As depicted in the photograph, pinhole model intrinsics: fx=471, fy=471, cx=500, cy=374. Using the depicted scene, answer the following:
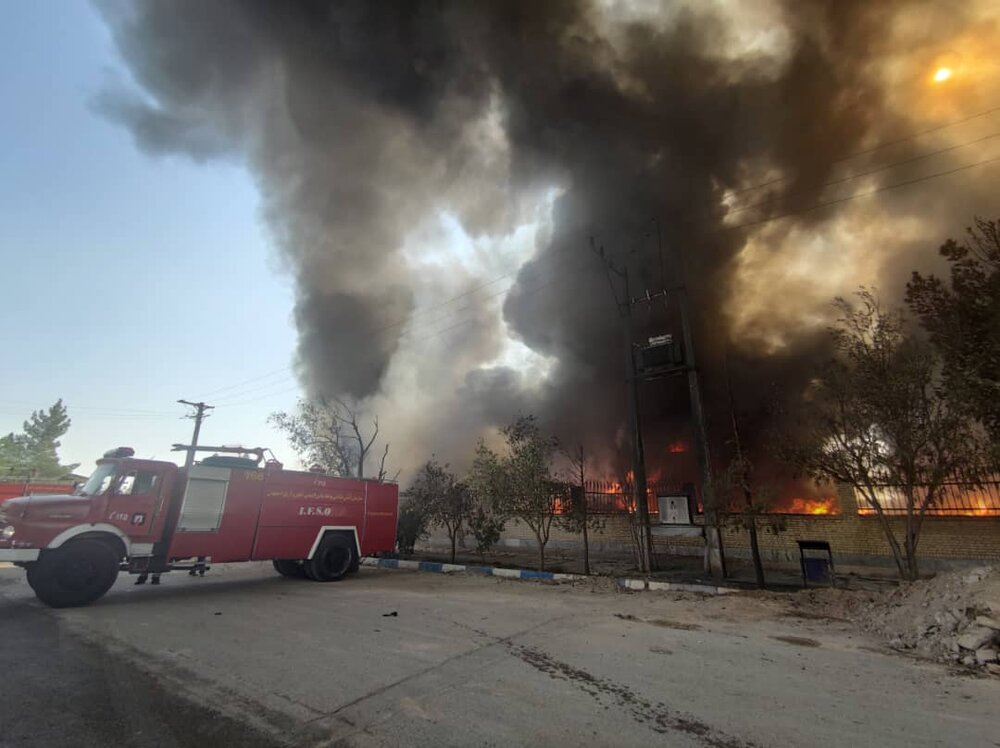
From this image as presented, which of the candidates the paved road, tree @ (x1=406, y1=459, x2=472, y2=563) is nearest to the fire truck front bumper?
the paved road

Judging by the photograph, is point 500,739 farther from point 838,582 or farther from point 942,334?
point 838,582

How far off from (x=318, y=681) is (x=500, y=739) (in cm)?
218

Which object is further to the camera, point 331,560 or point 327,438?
point 327,438

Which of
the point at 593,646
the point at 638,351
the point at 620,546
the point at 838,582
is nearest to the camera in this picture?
the point at 593,646

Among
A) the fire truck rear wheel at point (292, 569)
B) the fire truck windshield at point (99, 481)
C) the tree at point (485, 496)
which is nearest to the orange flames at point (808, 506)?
the tree at point (485, 496)

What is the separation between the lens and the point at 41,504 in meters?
8.09

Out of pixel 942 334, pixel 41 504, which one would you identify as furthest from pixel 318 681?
pixel 942 334

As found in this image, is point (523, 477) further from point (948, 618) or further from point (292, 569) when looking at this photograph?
point (948, 618)

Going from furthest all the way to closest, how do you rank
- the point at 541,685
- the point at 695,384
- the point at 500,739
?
the point at 695,384
the point at 541,685
the point at 500,739

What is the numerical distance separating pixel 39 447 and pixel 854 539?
229 feet

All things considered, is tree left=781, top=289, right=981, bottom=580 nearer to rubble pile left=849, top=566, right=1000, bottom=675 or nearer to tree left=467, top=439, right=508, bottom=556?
rubble pile left=849, top=566, right=1000, bottom=675

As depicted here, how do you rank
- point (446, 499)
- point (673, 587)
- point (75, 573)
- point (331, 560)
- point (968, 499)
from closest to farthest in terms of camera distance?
point (75, 573)
point (673, 587)
point (968, 499)
point (331, 560)
point (446, 499)

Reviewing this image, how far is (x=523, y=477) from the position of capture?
1331cm

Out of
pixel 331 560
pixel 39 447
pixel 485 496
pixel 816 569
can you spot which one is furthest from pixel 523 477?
pixel 39 447
